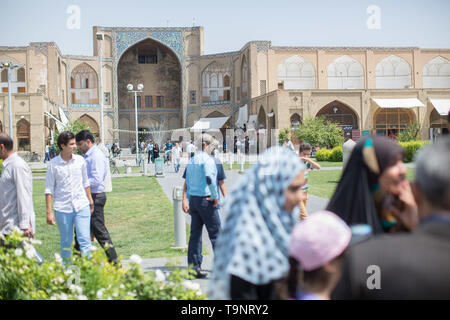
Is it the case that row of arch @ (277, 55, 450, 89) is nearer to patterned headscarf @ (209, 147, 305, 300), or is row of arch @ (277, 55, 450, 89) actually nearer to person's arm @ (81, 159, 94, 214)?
person's arm @ (81, 159, 94, 214)

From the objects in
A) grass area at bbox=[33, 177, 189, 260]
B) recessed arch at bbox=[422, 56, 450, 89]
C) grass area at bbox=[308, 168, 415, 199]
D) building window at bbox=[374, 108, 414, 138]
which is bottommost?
grass area at bbox=[33, 177, 189, 260]

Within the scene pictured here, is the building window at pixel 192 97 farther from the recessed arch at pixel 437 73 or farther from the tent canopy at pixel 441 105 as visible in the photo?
the tent canopy at pixel 441 105

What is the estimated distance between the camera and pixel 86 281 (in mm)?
3160

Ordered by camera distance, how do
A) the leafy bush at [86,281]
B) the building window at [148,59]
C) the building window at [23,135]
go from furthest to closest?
the building window at [148,59] < the building window at [23,135] < the leafy bush at [86,281]

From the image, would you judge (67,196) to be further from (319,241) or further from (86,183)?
(319,241)

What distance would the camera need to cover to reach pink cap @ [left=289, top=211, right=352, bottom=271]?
1653 mm

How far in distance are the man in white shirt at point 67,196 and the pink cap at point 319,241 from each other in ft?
10.5

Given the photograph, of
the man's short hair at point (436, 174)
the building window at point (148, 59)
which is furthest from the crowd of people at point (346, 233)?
the building window at point (148, 59)

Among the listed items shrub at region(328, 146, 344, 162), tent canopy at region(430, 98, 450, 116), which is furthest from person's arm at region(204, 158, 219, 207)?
tent canopy at region(430, 98, 450, 116)

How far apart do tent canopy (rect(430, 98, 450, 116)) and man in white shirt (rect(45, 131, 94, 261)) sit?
3164 cm

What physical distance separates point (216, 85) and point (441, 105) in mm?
18359

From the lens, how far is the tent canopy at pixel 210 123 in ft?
138

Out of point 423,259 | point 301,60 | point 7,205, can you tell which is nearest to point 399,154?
point 423,259

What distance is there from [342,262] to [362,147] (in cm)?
63
